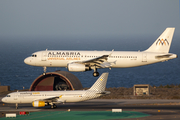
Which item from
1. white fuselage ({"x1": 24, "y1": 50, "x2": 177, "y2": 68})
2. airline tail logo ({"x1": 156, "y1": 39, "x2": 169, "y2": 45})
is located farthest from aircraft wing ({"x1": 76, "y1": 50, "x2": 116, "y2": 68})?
airline tail logo ({"x1": 156, "y1": 39, "x2": 169, "y2": 45})

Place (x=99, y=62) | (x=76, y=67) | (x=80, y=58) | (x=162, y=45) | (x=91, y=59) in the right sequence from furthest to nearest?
(x=162, y=45) → (x=80, y=58) → (x=99, y=62) → (x=91, y=59) → (x=76, y=67)

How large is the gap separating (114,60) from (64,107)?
1268cm

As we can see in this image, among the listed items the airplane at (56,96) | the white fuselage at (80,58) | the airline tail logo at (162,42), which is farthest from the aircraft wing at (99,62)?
the airline tail logo at (162,42)

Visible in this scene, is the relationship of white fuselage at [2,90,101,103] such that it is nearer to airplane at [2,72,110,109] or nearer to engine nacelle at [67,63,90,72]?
airplane at [2,72,110,109]

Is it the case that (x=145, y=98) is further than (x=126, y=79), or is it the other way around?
(x=126, y=79)

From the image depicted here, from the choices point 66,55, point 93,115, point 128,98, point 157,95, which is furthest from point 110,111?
point 157,95

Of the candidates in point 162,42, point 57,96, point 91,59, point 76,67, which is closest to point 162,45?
point 162,42

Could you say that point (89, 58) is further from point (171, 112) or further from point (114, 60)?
point (171, 112)

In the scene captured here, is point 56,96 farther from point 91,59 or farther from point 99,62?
point 99,62

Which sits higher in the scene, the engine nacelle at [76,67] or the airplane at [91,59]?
the airplane at [91,59]

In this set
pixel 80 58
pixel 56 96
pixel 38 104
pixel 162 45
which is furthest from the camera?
pixel 162 45

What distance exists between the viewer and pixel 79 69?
210ft

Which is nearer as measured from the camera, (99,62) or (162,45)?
(99,62)

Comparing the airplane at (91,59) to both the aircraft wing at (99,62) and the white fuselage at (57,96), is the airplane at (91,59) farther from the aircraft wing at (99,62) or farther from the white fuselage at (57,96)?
the white fuselage at (57,96)
